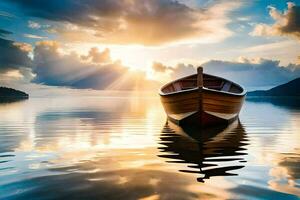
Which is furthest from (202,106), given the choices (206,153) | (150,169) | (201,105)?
(150,169)

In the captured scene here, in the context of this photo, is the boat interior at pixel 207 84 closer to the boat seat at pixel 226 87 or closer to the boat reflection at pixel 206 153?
the boat seat at pixel 226 87

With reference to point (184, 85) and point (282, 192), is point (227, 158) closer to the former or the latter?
point (282, 192)

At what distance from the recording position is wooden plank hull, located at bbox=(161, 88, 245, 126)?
67.7 feet

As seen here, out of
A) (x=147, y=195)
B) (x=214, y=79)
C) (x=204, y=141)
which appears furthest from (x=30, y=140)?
(x=214, y=79)

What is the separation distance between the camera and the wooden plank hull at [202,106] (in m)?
20.6

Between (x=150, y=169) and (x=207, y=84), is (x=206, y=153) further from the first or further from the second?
(x=207, y=84)

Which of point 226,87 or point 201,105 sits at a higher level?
point 226,87

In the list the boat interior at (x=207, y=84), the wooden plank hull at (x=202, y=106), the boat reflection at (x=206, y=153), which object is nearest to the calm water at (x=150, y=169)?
the boat reflection at (x=206, y=153)

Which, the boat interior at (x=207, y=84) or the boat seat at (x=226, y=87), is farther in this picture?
the boat interior at (x=207, y=84)

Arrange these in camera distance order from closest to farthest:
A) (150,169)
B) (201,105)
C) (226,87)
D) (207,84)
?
1. (150,169)
2. (201,105)
3. (226,87)
4. (207,84)

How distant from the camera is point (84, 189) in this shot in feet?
23.1

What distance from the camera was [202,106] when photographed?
20625 millimetres

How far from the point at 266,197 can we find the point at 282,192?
58 cm

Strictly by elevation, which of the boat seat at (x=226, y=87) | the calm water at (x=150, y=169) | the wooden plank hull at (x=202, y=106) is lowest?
the calm water at (x=150, y=169)
